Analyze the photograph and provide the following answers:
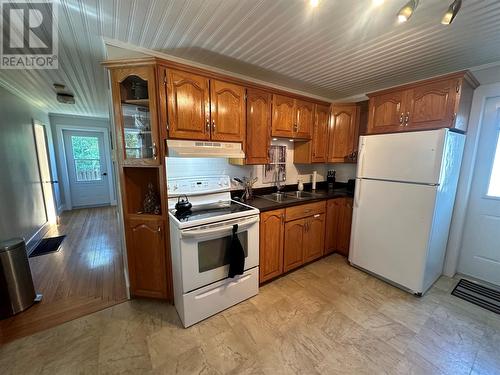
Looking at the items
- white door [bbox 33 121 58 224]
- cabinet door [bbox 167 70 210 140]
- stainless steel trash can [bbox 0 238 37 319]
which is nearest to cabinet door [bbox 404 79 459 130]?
cabinet door [bbox 167 70 210 140]

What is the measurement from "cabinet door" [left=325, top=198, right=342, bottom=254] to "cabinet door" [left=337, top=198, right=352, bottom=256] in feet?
0.15

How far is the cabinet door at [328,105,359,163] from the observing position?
3.02 metres

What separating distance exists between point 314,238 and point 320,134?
1.53m

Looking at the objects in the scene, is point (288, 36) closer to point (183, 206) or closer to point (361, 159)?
point (361, 159)

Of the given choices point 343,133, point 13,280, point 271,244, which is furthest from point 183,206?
point 343,133

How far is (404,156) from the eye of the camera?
2168mm

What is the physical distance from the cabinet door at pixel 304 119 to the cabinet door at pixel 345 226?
1120 mm

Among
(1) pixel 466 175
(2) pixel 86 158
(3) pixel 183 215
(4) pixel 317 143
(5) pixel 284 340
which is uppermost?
(4) pixel 317 143

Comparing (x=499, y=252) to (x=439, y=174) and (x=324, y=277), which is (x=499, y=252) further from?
(x=324, y=277)

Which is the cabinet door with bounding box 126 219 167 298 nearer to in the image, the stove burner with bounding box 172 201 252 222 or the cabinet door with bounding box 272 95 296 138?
the stove burner with bounding box 172 201 252 222

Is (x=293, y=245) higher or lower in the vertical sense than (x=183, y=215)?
lower

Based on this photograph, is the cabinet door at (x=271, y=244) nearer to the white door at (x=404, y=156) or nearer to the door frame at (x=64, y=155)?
the white door at (x=404, y=156)

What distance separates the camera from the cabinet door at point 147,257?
2.00 meters

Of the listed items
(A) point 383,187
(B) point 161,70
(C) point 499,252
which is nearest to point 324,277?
(A) point 383,187
